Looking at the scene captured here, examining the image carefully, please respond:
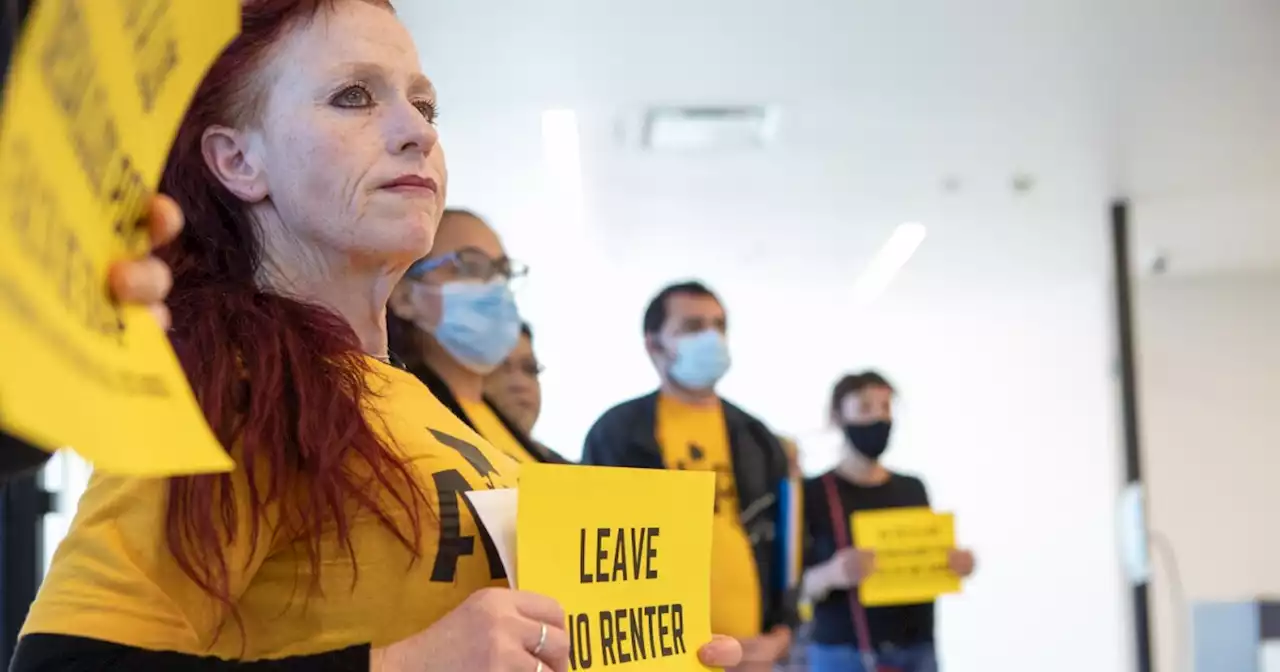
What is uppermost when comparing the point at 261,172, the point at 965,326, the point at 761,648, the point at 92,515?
the point at 965,326

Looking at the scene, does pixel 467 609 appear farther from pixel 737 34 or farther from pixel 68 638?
pixel 737 34

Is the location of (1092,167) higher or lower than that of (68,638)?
higher

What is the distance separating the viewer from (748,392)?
8125mm

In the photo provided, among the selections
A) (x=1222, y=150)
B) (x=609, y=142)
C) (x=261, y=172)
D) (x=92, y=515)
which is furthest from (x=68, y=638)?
(x=1222, y=150)

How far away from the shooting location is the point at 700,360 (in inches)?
111

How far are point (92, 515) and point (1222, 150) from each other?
202 inches

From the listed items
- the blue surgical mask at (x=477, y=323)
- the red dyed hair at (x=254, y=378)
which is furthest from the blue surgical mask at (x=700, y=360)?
the red dyed hair at (x=254, y=378)

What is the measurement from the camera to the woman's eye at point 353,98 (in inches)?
31.5

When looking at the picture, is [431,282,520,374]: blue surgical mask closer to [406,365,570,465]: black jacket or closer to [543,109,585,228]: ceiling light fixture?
[406,365,570,465]: black jacket

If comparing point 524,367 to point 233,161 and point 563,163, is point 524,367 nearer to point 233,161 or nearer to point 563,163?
point 233,161

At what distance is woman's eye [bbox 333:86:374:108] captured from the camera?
0.80 meters

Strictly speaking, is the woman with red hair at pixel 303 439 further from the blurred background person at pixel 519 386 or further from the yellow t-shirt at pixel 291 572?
the blurred background person at pixel 519 386

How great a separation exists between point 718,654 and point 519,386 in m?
1.40

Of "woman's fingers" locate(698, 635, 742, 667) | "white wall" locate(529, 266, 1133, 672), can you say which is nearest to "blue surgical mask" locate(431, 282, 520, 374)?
"woman's fingers" locate(698, 635, 742, 667)
